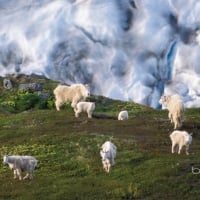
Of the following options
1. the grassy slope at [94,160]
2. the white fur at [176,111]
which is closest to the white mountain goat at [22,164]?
the grassy slope at [94,160]

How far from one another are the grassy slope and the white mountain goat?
1.56 ft

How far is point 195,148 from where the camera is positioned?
3906 centimetres

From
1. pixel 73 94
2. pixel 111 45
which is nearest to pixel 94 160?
pixel 73 94

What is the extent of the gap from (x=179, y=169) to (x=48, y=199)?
21.1 ft

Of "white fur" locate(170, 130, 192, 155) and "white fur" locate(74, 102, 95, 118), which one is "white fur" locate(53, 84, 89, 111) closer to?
→ "white fur" locate(74, 102, 95, 118)

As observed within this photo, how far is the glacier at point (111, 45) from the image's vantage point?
144m

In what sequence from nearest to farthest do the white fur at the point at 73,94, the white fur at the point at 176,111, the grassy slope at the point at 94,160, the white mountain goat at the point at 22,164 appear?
the grassy slope at the point at 94,160 → the white mountain goat at the point at 22,164 → the white fur at the point at 176,111 → the white fur at the point at 73,94

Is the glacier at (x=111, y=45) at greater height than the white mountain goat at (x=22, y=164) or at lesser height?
greater

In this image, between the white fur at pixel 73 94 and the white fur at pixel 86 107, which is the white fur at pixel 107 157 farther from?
the white fur at pixel 73 94

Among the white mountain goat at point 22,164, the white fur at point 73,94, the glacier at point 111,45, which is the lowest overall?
the white mountain goat at point 22,164

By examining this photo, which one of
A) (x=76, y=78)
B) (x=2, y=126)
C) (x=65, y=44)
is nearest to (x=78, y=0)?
(x=65, y=44)

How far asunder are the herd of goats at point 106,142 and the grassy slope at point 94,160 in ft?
1.63

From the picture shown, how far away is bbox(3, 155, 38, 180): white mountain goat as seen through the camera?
3412 centimetres

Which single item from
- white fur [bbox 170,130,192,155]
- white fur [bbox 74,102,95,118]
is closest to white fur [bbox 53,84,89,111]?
white fur [bbox 74,102,95,118]
